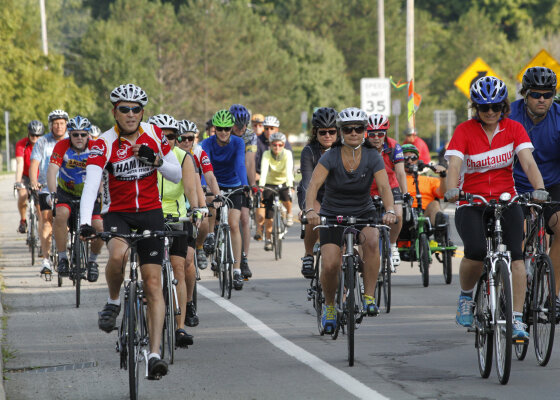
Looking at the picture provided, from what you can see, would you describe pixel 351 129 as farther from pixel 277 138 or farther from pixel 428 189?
pixel 277 138

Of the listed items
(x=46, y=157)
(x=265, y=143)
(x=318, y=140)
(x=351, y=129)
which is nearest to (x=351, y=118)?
(x=351, y=129)

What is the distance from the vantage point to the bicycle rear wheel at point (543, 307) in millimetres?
7762

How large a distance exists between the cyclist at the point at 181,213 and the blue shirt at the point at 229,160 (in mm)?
3310

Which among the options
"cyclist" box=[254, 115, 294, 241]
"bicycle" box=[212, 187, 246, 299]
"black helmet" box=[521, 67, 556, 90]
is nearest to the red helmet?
"bicycle" box=[212, 187, 246, 299]

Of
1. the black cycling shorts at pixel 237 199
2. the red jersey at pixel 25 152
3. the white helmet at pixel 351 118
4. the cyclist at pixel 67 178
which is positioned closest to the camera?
the white helmet at pixel 351 118

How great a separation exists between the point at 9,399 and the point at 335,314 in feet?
9.22

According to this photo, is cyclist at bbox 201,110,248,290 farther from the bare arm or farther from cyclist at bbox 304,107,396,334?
the bare arm

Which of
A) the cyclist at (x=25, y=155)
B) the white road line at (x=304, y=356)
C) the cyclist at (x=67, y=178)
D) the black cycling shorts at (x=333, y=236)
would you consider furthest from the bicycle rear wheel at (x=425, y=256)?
the cyclist at (x=25, y=155)

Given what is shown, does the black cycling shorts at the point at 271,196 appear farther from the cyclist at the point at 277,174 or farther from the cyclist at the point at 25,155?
the cyclist at the point at 25,155

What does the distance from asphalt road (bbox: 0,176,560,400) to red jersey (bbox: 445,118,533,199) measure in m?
1.29

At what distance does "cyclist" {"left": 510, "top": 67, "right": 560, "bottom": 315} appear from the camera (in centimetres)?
877

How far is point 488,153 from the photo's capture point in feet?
26.0

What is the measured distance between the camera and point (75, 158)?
501 inches

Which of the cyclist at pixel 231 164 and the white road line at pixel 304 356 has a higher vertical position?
the cyclist at pixel 231 164
